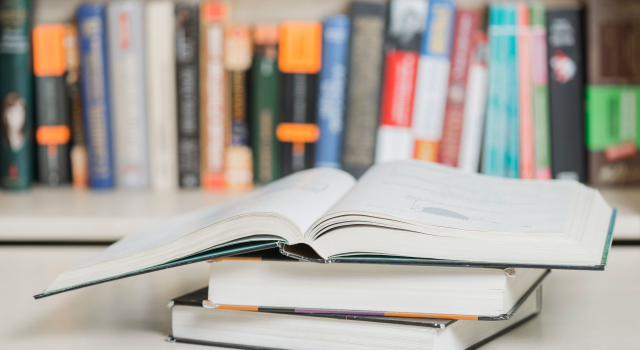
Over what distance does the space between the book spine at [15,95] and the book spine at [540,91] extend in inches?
38.8

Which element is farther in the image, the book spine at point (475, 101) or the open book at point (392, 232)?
the book spine at point (475, 101)

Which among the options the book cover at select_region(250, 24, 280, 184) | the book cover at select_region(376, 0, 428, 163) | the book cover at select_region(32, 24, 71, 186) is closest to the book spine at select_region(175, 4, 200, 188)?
the book cover at select_region(250, 24, 280, 184)

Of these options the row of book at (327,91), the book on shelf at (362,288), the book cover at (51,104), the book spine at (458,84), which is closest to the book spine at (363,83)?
the row of book at (327,91)

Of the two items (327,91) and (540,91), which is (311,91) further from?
(540,91)

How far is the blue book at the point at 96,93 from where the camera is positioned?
1.14 m

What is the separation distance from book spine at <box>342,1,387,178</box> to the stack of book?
646mm

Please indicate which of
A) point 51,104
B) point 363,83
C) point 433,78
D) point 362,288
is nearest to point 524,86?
point 433,78

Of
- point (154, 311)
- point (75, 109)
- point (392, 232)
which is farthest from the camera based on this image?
point (75, 109)

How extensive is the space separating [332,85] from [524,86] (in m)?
0.36

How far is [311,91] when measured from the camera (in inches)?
44.6

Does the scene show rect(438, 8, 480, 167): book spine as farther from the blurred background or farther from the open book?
the open book

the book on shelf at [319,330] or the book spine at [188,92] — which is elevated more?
the book spine at [188,92]

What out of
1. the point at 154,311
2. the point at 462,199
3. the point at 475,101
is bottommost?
the point at 154,311

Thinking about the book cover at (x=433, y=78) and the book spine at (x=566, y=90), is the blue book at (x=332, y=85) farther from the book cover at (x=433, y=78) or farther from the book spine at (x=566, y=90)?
the book spine at (x=566, y=90)
